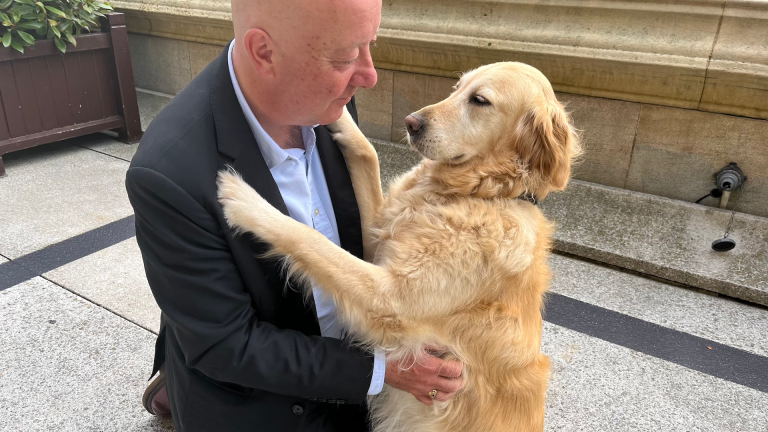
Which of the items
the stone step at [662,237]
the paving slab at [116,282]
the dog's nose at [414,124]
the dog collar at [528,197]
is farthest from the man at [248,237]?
the stone step at [662,237]

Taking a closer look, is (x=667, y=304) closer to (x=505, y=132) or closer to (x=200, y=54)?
(x=505, y=132)

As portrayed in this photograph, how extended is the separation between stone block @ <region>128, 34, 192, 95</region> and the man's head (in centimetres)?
542

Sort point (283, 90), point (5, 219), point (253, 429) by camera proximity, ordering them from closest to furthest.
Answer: point (283, 90) < point (253, 429) < point (5, 219)

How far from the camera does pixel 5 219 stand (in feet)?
13.2

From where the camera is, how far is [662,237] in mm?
3795

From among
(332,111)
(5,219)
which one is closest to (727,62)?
(332,111)

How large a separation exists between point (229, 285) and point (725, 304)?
10.7ft

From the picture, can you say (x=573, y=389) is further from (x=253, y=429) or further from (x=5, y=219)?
(x=5, y=219)

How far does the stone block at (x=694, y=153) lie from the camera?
12.3 ft

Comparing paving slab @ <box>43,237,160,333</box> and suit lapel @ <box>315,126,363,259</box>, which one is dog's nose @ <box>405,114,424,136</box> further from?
paving slab @ <box>43,237,160,333</box>

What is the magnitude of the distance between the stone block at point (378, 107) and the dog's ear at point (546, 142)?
321 cm

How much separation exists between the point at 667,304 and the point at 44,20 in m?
5.58

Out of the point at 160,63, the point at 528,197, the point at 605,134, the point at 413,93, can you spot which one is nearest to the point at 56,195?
the point at 160,63

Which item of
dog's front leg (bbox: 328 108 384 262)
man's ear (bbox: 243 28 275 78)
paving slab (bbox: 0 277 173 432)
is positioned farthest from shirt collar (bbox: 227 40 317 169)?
paving slab (bbox: 0 277 173 432)
